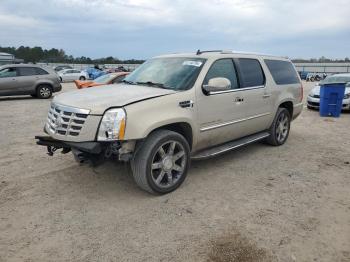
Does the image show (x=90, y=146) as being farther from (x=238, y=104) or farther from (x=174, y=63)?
(x=238, y=104)

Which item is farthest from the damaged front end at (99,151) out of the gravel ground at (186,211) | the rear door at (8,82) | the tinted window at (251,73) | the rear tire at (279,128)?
the rear door at (8,82)

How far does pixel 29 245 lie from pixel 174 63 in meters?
3.18

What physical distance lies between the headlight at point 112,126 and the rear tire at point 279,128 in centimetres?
367

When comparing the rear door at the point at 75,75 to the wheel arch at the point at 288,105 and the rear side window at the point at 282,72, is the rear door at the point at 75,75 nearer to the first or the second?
the rear side window at the point at 282,72

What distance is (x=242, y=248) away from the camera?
3.02 m

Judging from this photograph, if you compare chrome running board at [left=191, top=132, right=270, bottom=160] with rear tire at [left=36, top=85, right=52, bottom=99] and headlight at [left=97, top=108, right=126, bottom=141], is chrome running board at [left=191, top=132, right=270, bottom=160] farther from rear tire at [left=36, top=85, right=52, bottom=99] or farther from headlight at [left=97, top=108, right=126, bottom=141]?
rear tire at [left=36, top=85, right=52, bottom=99]

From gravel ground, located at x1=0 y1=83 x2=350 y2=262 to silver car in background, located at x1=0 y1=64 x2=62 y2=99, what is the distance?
970 centimetres

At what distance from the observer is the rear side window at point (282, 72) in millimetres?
6128

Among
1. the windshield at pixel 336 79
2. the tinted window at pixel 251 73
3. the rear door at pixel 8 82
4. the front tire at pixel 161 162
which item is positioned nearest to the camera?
the front tire at pixel 161 162

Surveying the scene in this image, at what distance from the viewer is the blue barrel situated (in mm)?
10359

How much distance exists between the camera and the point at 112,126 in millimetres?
3559

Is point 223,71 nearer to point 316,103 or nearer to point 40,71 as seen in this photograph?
point 316,103

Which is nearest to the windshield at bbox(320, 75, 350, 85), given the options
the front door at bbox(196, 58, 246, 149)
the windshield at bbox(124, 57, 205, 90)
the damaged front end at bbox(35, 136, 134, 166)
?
the front door at bbox(196, 58, 246, 149)

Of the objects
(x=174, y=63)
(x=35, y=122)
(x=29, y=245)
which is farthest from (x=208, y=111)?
(x=35, y=122)
